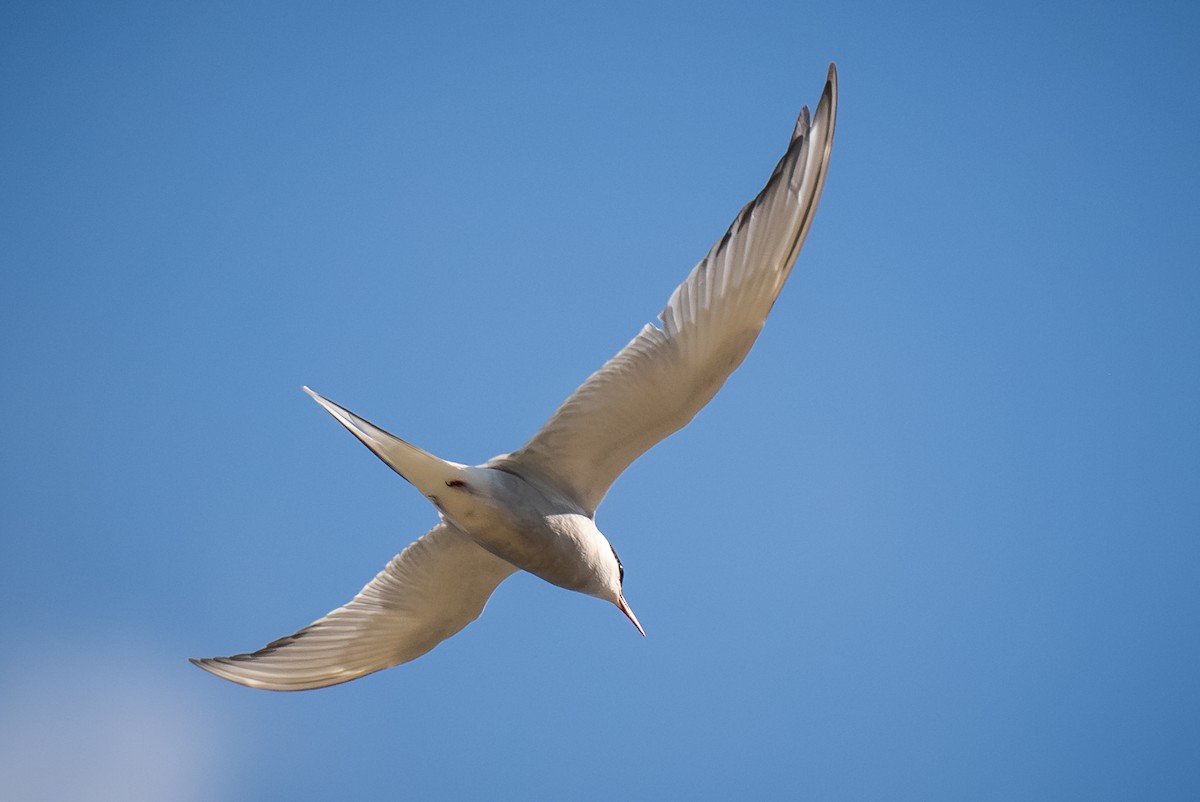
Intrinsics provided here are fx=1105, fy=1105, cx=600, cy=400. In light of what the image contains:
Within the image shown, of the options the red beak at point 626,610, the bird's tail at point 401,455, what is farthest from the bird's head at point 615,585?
the bird's tail at point 401,455

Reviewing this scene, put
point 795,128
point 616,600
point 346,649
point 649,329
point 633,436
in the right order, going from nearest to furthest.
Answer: point 795,128 → point 649,329 → point 633,436 → point 616,600 → point 346,649

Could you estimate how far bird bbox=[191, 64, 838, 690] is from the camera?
3467mm

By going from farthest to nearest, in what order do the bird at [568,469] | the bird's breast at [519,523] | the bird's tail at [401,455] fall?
the bird's breast at [519,523] < the bird at [568,469] < the bird's tail at [401,455]

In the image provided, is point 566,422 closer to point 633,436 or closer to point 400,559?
point 633,436

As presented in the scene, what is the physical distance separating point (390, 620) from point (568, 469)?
1.10 metres

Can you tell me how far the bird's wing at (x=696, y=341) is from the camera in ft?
11.1

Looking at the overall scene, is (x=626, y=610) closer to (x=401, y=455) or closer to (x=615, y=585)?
(x=615, y=585)

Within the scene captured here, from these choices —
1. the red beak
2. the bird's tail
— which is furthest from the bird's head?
the bird's tail

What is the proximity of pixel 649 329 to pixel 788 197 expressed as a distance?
612mm

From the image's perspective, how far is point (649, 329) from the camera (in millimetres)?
3625

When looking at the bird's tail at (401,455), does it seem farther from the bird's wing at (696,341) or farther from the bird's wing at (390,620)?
the bird's wing at (390,620)

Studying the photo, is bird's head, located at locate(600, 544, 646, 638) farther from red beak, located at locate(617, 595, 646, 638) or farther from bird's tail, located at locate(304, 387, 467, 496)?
bird's tail, located at locate(304, 387, 467, 496)

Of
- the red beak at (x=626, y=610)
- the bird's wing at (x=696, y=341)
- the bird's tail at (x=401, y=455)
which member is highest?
the bird's wing at (x=696, y=341)

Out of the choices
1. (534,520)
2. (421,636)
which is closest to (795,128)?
(534,520)
